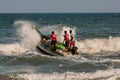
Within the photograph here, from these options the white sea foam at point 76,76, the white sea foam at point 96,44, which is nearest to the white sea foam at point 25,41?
the white sea foam at point 96,44

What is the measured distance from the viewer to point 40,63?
2184 centimetres

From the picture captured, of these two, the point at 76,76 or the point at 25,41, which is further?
the point at 25,41

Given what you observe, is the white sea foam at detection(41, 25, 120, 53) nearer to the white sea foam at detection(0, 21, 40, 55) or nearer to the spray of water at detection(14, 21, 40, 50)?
the spray of water at detection(14, 21, 40, 50)

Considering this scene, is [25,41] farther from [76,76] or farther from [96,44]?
[76,76]

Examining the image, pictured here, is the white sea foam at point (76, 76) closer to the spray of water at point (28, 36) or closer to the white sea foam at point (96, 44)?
the spray of water at point (28, 36)

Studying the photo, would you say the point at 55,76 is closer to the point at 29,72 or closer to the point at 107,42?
the point at 29,72

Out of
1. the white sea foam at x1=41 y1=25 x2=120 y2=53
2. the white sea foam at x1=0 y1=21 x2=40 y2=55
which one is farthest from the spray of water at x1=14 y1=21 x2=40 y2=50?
the white sea foam at x1=41 y1=25 x2=120 y2=53

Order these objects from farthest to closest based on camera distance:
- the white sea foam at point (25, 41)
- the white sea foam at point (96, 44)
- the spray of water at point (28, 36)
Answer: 1. the white sea foam at point (96, 44)
2. the white sea foam at point (25, 41)
3. the spray of water at point (28, 36)

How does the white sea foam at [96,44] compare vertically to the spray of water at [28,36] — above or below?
below

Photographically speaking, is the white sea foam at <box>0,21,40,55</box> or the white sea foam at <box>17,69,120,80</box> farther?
the white sea foam at <box>0,21,40,55</box>

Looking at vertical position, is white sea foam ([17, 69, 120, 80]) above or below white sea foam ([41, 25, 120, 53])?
above

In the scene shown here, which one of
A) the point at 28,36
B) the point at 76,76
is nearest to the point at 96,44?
the point at 28,36

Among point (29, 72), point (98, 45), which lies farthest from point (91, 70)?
point (98, 45)

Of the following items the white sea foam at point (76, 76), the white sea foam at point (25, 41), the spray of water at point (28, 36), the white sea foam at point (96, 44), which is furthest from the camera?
the white sea foam at point (96, 44)
